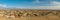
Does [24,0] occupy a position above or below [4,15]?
above

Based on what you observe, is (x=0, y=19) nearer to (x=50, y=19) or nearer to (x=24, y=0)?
(x=24, y=0)

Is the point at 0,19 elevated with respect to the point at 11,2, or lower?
lower

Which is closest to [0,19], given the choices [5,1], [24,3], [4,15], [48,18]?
[4,15]

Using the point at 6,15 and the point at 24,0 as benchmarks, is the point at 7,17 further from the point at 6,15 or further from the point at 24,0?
the point at 24,0

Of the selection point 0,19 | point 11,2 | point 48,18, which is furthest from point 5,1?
point 48,18
